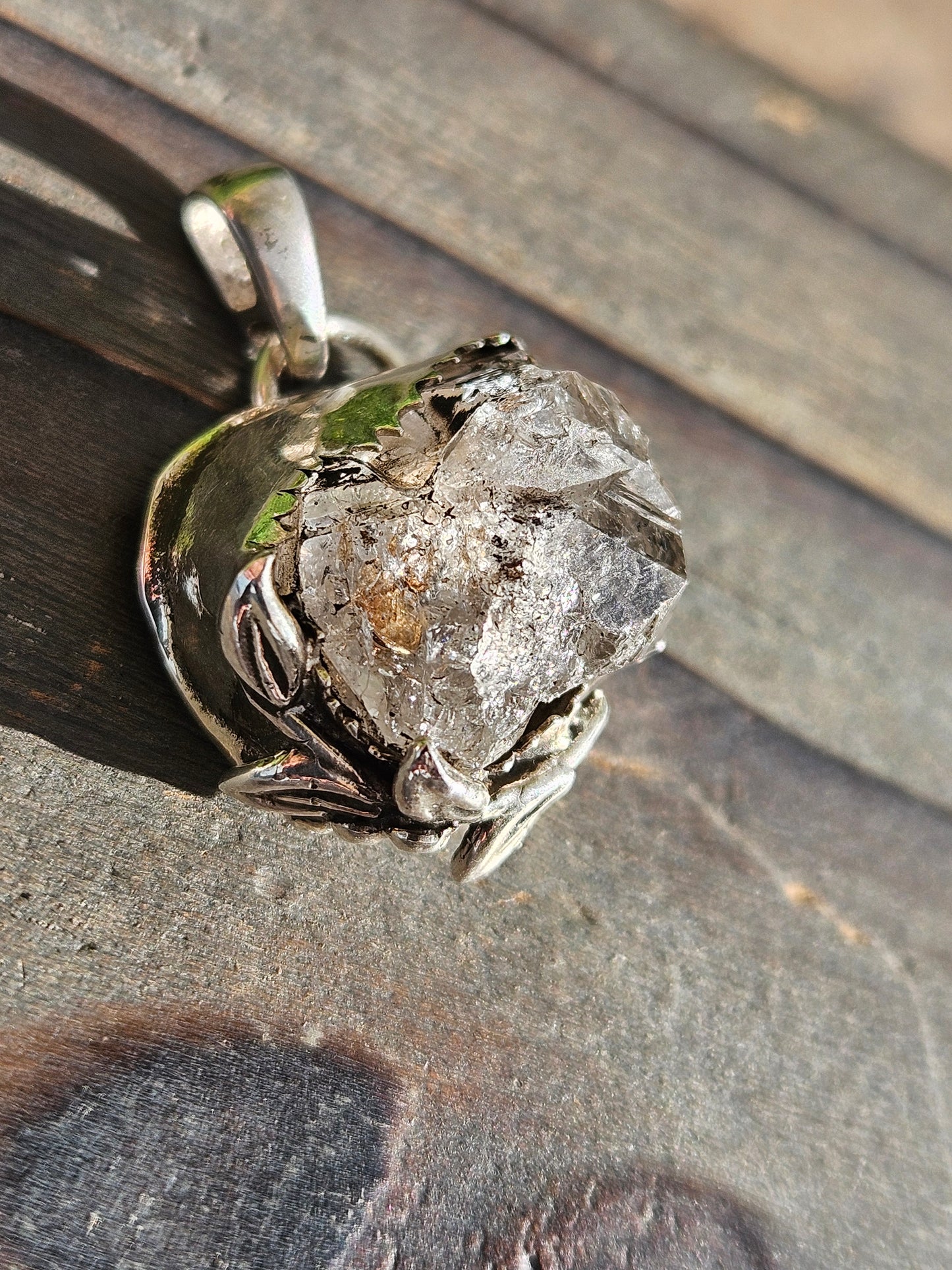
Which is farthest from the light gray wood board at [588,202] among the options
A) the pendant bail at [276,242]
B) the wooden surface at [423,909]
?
the pendant bail at [276,242]

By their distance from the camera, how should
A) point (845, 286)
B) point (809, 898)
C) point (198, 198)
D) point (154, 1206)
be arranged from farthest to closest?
1. point (845, 286)
2. point (809, 898)
3. point (198, 198)
4. point (154, 1206)

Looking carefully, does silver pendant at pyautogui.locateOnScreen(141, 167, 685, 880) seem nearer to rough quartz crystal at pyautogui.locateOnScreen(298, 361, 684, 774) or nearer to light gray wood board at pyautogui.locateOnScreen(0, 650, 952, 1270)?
rough quartz crystal at pyautogui.locateOnScreen(298, 361, 684, 774)

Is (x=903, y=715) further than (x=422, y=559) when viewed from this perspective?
Yes

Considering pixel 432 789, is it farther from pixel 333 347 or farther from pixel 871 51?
pixel 871 51

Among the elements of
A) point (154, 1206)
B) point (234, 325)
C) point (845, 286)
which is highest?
point (845, 286)

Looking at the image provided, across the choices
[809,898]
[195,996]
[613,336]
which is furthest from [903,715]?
[195,996]

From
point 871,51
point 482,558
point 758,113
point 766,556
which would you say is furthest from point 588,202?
point 871,51

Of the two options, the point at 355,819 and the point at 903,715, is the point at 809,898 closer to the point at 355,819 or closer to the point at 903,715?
the point at 903,715

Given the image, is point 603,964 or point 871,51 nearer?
point 603,964

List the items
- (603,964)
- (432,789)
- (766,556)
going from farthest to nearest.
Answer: (766,556), (603,964), (432,789)
